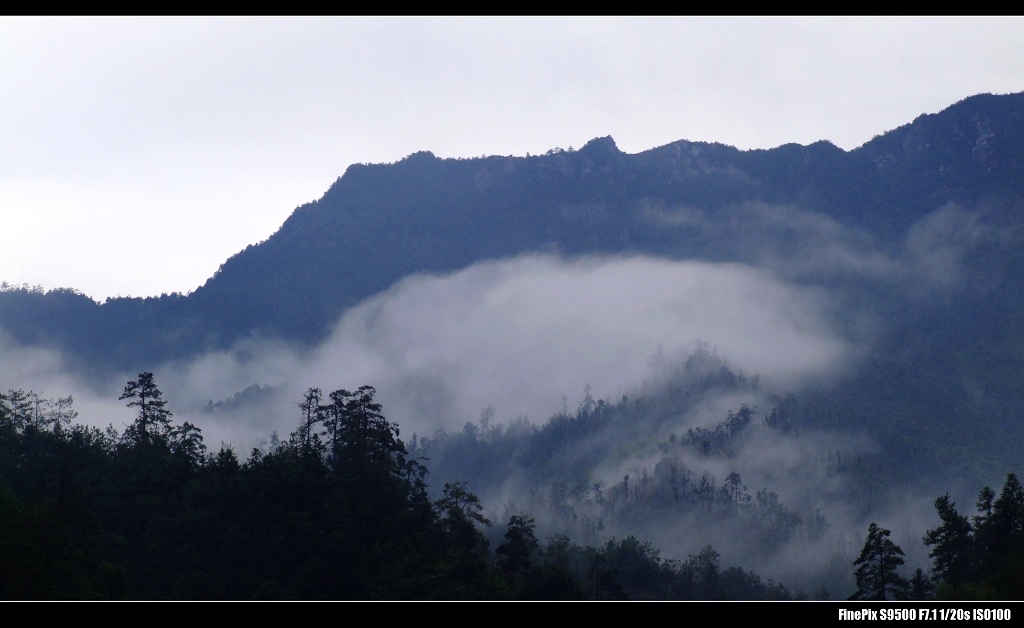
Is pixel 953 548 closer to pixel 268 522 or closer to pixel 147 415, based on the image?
pixel 268 522

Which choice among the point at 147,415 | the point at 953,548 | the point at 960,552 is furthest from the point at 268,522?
the point at 960,552

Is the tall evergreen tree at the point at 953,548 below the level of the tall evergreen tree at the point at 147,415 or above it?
below

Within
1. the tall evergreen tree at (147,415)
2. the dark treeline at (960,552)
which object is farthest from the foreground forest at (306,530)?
the tall evergreen tree at (147,415)

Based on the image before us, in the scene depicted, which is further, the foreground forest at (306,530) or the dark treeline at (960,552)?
the foreground forest at (306,530)

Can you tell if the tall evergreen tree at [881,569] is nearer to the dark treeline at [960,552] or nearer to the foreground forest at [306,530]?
the dark treeline at [960,552]

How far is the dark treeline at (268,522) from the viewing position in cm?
6594

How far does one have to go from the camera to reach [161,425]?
9406 cm

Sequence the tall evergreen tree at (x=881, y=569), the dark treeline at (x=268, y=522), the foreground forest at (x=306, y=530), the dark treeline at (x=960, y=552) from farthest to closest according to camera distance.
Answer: the dark treeline at (x=268, y=522)
the foreground forest at (x=306, y=530)
the tall evergreen tree at (x=881, y=569)
the dark treeline at (x=960, y=552)

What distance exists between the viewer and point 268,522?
235ft

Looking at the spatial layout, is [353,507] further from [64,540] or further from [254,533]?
A: [64,540]

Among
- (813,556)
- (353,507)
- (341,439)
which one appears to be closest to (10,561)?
(353,507)

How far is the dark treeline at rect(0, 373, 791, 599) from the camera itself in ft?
216

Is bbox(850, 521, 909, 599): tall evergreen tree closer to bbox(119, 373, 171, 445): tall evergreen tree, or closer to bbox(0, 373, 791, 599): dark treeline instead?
bbox(0, 373, 791, 599): dark treeline
